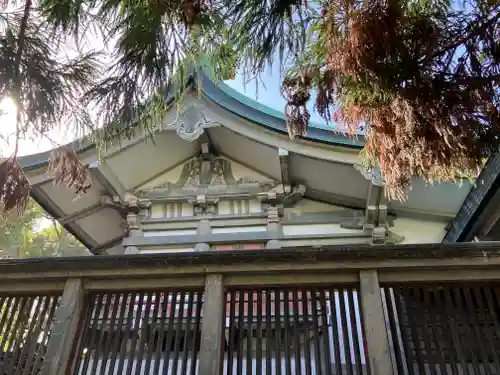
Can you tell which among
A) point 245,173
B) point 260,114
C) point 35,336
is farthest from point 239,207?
point 35,336

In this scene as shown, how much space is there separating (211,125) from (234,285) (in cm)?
442

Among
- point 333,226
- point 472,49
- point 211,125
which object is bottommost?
point 472,49

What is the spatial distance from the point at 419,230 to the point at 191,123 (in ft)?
11.9

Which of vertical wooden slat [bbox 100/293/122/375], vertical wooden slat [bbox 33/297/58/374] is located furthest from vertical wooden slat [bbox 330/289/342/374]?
vertical wooden slat [bbox 33/297/58/374]

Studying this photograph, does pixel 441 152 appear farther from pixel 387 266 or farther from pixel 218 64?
pixel 218 64

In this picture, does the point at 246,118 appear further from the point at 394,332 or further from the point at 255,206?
the point at 394,332

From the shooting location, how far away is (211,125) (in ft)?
24.4

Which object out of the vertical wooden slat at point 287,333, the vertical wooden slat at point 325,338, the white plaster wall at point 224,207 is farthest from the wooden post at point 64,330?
the white plaster wall at point 224,207

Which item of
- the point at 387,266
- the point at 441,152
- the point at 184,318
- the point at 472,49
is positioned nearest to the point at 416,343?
the point at 387,266

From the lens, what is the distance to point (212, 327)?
3127mm

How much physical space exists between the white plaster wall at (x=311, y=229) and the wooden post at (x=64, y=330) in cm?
433

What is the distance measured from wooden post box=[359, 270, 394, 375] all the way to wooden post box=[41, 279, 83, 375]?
1876mm

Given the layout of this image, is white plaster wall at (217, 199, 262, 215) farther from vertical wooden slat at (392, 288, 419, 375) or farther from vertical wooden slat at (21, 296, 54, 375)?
vertical wooden slat at (392, 288, 419, 375)

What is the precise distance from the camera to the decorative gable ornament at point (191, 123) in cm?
718
